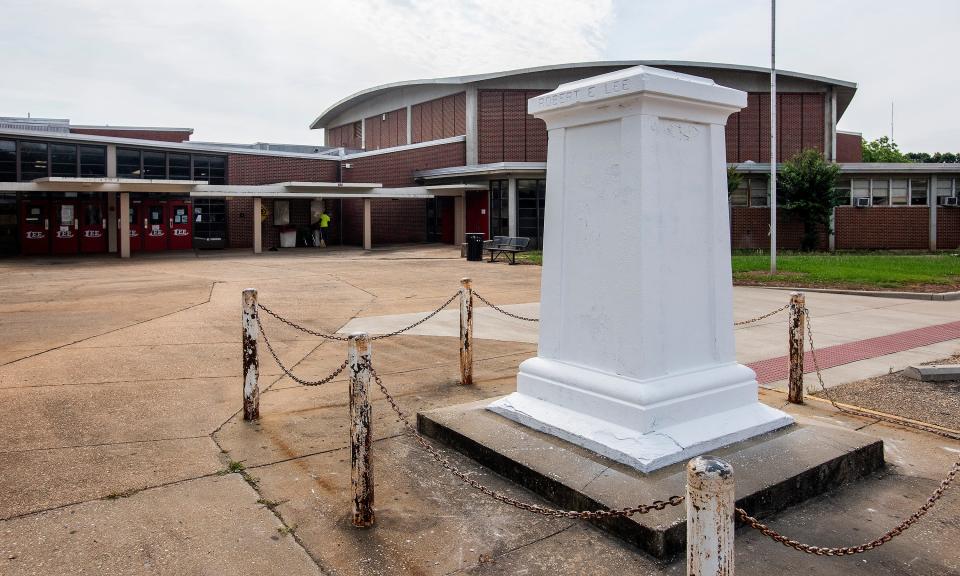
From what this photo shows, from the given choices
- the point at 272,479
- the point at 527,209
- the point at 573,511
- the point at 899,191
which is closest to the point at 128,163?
the point at 527,209

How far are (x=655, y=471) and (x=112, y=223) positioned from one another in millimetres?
34357

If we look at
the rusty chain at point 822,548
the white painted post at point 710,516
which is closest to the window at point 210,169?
the rusty chain at point 822,548

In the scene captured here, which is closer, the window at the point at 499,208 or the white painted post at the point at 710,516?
the white painted post at the point at 710,516

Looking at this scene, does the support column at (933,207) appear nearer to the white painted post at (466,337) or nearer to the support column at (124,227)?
the white painted post at (466,337)

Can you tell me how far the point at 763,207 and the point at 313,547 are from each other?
35967mm

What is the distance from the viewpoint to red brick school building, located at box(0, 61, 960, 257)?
31594 millimetres

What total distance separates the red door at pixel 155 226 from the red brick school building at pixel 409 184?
6 cm

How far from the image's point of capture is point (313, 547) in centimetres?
406

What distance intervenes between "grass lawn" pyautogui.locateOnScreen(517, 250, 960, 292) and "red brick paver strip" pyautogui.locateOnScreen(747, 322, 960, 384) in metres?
5.48

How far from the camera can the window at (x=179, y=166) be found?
114ft

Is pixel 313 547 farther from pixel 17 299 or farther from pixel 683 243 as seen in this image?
pixel 17 299

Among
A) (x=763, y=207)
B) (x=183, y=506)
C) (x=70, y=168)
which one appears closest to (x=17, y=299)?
(x=183, y=506)

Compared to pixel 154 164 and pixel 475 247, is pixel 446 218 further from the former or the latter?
pixel 154 164

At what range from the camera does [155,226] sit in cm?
3441
